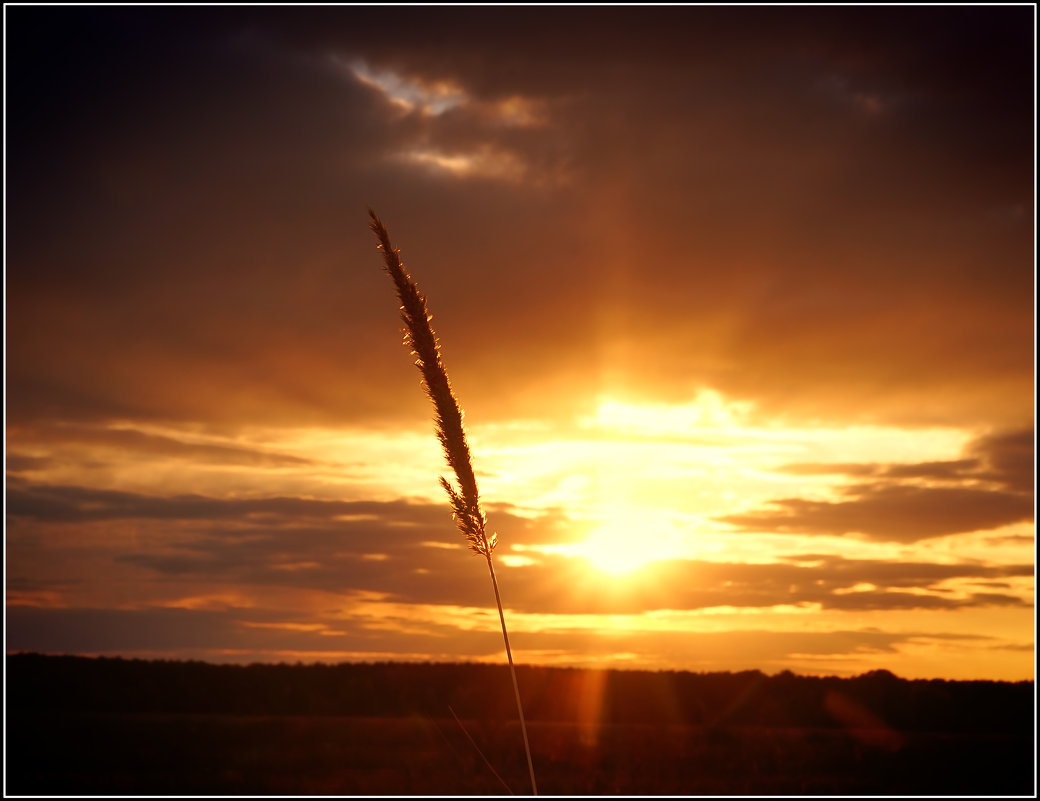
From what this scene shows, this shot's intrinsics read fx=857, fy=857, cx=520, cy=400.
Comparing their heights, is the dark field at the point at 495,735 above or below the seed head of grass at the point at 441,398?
below

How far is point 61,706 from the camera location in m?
32.3

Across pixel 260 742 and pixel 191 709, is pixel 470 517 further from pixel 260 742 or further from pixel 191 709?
pixel 191 709

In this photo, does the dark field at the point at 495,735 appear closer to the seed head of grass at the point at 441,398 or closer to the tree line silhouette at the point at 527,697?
the tree line silhouette at the point at 527,697

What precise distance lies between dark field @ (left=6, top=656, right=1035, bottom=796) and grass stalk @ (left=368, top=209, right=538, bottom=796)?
13.0 metres

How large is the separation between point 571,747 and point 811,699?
10.4 m

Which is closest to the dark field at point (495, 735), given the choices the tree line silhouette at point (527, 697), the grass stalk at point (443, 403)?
the tree line silhouette at point (527, 697)

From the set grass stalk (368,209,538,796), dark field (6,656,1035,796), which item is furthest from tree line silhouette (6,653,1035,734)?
grass stalk (368,209,538,796)

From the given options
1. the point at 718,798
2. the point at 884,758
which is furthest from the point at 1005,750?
the point at 718,798

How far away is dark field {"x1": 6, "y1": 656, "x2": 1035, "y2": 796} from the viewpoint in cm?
2131

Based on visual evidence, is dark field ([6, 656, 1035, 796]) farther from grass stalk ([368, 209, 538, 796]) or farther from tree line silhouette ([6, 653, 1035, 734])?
grass stalk ([368, 209, 538, 796])

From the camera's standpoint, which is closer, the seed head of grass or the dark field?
the seed head of grass

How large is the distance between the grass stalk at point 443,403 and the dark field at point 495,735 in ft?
42.7

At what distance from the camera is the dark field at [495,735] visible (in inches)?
839

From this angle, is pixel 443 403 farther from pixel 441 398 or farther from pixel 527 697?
pixel 527 697
